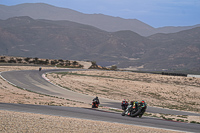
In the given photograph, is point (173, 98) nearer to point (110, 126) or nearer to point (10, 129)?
point (110, 126)

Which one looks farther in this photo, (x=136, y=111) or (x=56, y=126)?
(x=136, y=111)

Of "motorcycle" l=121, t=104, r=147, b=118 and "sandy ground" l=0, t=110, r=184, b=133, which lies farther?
"motorcycle" l=121, t=104, r=147, b=118

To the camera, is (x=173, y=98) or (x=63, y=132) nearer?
(x=63, y=132)

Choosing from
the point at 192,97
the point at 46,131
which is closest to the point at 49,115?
the point at 46,131

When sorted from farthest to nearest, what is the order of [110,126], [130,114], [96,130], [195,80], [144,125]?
[195,80], [130,114], [144,125], [110,126], [96,130]

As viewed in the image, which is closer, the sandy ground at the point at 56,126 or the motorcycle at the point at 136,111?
the sandy ground at the point at 56,126

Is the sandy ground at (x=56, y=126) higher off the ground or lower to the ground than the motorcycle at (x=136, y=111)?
lower

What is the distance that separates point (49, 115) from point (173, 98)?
33.9m

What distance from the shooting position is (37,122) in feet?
44.9

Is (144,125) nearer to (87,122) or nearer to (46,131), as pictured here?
(87,122)

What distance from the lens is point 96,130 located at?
13.2m

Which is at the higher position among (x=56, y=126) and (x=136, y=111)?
(x=136, y=111)

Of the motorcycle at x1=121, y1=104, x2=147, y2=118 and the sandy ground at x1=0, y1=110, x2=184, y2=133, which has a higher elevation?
the motorcycle at x1=121, y1=104, x2=147, y2=118

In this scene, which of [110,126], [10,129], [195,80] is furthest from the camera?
[195,80]
